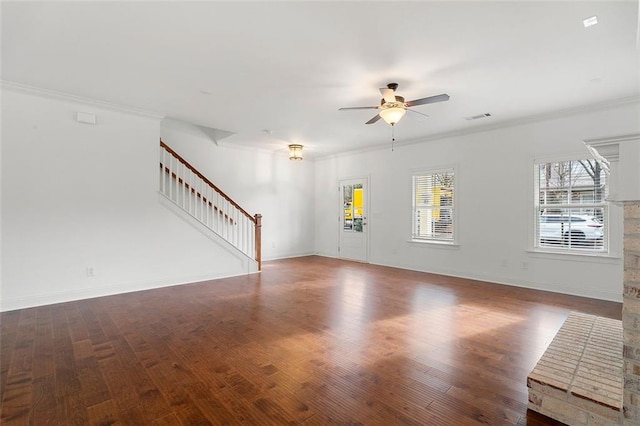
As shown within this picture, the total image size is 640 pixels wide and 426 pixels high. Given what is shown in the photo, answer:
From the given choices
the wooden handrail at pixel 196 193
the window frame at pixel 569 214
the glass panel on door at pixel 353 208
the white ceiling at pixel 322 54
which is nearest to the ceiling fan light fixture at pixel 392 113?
the white ceiling at pixel 322 54

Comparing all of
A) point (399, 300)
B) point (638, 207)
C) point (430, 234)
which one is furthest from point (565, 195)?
point (638, 207)

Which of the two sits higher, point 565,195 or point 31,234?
point 565,195

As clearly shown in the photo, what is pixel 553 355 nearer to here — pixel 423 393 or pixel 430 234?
pixel 423 393

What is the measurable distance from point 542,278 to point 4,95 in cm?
833

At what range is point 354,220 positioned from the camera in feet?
26.8

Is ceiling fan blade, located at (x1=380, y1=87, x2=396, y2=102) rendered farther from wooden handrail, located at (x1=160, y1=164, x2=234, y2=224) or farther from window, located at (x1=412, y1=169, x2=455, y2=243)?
wooden handrail, located at (x1=160, y1=164, x2=234, y2=224)

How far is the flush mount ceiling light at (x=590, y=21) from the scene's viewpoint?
8.35 feet

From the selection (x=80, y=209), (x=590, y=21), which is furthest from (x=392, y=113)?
(x=80, y=209)

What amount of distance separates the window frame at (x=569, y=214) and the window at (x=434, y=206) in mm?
1421

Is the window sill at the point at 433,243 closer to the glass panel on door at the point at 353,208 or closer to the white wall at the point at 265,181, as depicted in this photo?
the glass panel on door at the point at 353,208

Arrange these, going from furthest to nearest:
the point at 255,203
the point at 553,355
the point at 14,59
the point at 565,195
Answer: the point at 255,203 < the point at 565,195 < the point at 14,59 < the point at 553,355

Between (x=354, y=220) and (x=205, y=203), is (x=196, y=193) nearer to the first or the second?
(x=205, y=203)

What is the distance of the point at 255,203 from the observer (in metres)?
7.91

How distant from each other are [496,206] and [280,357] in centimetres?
485
